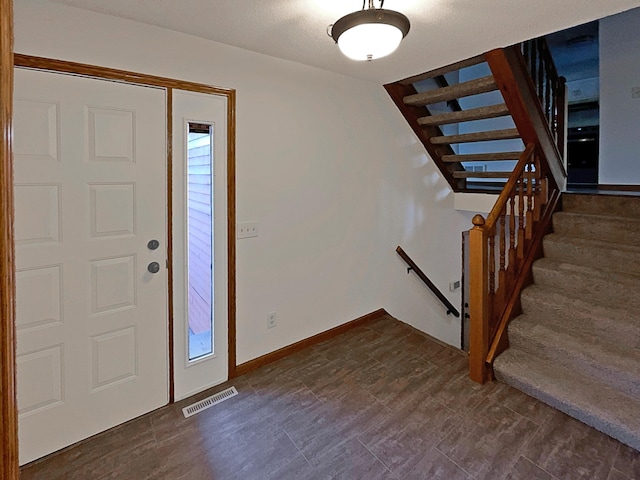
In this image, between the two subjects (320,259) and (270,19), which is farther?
(320,259)

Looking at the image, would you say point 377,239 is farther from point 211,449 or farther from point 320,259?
point 211,449

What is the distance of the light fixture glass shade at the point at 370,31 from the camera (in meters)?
1.50

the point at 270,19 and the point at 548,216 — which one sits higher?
the point at 270,19

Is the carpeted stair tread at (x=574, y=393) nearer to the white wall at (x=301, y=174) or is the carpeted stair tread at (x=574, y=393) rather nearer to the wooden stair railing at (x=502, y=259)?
the wooden stair railing at (x=502, y=259)

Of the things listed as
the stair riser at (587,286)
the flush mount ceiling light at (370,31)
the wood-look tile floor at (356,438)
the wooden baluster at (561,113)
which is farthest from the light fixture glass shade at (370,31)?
the wooden baluster at (561,113)

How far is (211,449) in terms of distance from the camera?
1938 millimetres

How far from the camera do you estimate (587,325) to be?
247 centimetres

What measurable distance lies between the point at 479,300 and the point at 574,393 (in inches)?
28.6

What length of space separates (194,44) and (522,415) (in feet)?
9.74

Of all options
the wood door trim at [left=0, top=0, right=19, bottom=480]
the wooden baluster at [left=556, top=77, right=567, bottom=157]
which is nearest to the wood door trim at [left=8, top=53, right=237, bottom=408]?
the wood door trim at [left=0, top=0, right=19, bottom=480]

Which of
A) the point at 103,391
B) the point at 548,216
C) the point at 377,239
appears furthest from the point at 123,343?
the point at 548,216

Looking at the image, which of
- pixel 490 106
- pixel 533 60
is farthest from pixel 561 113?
pixel 490 106

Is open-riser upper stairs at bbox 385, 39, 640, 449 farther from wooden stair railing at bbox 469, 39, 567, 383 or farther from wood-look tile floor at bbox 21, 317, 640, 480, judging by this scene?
wood-look tile floor at bbox 21, 317, 640, 480

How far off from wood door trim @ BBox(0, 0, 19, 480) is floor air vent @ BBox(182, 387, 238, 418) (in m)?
1.77
